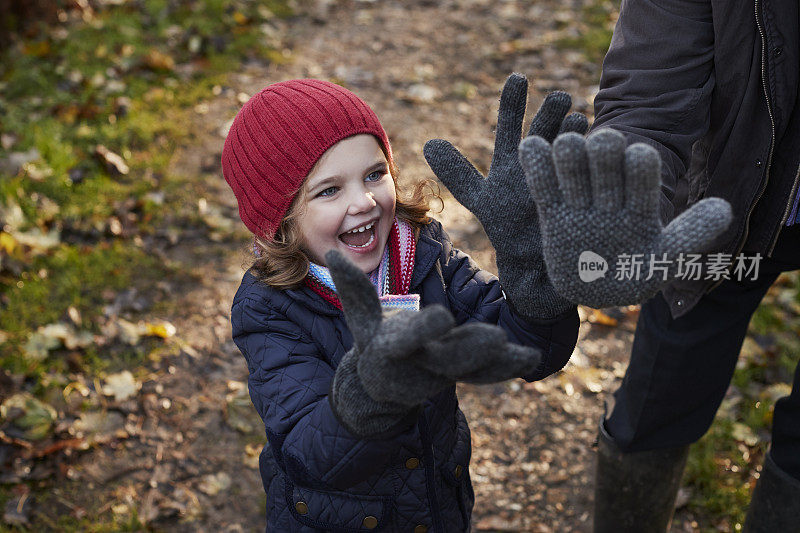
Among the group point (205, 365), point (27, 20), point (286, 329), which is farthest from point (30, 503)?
point (27, 20)

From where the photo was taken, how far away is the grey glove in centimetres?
129

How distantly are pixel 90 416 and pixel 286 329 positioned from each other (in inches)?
66.8

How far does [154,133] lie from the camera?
4.54 m

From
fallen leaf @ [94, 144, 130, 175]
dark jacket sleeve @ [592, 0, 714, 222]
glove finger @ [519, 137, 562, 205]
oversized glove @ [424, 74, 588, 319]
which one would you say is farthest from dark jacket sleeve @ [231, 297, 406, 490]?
fallen leaf @ [94, 144, 130, 175]

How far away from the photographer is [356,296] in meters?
1.32

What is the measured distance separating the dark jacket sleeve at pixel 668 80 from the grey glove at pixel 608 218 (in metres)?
0.42

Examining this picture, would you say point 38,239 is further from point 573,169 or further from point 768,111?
point 768,111

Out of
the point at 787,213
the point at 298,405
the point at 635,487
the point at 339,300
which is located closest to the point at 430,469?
the point at 298,405

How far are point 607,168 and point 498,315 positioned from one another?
2.16 ft

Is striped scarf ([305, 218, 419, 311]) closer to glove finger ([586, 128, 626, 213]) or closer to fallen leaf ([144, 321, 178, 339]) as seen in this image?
glove finger ([586, 128, 626, 213])

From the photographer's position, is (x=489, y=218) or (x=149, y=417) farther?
(x=149, y=417)

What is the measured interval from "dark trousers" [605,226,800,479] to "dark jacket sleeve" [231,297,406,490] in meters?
1.06

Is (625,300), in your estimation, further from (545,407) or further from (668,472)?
(545,407)

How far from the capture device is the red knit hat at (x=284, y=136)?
1.75m
